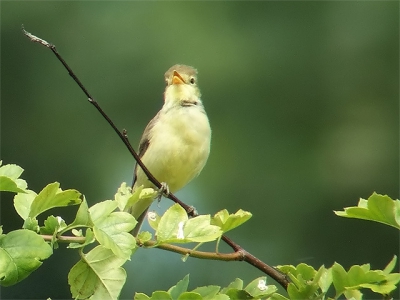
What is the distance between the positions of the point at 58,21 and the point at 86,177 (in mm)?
2234

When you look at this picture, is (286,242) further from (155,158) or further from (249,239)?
(155,158)

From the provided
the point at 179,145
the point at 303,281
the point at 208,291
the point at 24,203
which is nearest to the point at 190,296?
the point at 208,291

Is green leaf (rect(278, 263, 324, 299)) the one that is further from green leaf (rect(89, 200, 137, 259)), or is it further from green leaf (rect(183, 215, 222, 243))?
green leaf (rect(89, 200, 137, 259))

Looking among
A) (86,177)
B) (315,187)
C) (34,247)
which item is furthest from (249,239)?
(34,247)

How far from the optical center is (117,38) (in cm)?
1061

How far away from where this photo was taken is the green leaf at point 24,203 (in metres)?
1.69

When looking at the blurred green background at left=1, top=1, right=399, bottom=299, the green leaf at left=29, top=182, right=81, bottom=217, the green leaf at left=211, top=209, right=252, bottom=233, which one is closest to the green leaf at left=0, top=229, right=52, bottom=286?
the green leaf at left=29, top=182, right=81, bottom=217

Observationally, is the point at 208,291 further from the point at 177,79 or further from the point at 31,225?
the point at 177,79

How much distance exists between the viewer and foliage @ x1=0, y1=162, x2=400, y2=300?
154cm

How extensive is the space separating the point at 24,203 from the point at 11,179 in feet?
0.43

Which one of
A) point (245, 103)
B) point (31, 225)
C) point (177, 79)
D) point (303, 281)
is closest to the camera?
point (31, 225)

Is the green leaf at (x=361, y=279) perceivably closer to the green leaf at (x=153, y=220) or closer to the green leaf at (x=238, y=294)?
the green leaf at (x=238, y=294)

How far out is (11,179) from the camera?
1590mm

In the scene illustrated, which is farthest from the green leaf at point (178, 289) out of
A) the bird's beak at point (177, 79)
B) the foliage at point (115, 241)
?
the bird's beak at point (177, 79)
